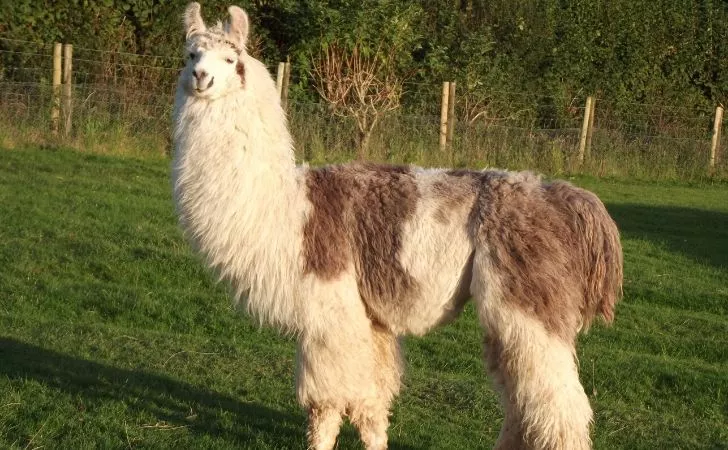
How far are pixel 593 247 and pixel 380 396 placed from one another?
1.43 metres

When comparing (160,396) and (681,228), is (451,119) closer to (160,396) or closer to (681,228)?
(681,228)

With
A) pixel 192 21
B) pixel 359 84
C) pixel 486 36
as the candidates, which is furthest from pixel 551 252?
pixel 486 36

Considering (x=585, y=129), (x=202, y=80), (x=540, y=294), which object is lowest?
(x=540, y=294)

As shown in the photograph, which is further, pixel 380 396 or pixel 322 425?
pixel 380 396

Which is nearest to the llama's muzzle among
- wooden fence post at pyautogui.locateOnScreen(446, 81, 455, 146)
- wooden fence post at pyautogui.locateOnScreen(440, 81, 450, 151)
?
wooden fence post at pyautogui.locateOnScreen(440, 81, 450, 151)

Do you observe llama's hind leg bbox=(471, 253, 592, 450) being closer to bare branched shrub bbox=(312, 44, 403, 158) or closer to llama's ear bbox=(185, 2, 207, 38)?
llama's ear bbox=(185, 2, 207, 38)

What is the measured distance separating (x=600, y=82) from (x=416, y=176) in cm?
2095

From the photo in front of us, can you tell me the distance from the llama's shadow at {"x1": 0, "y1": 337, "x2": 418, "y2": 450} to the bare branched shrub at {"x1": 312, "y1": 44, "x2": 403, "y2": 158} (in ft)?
36.1

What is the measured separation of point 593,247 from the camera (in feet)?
18.1

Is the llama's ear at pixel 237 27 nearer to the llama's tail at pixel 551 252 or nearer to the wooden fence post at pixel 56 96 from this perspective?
the llama's tail at pixel 551 252

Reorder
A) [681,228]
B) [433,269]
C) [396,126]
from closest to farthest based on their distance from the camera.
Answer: [433,269] → [681,228] → [396,126]

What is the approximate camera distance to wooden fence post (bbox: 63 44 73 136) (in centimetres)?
1703

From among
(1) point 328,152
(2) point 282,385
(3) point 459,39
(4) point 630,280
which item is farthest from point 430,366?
(3) point 459,39

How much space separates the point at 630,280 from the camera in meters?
11.3
